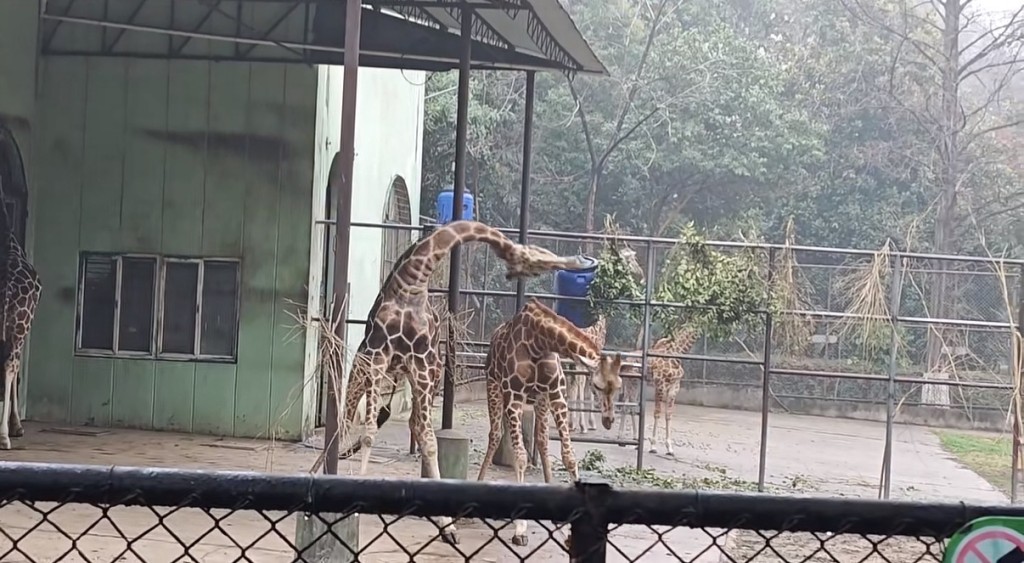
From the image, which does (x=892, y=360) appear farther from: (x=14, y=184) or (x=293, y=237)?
(x=14, y=184)

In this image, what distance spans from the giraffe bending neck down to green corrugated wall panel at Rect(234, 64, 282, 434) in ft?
6.30

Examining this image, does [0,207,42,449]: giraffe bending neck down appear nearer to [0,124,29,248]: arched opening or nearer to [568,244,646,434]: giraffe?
[0,124,29,248]: arched opening

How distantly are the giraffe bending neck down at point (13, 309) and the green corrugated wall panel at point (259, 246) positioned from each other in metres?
1.92

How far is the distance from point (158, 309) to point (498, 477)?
3769mm

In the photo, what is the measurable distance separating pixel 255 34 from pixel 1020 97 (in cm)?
1994

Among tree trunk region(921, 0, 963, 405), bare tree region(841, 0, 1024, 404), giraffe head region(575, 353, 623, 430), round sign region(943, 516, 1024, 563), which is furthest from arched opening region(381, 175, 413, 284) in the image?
round sign region(943, 516, 1024, 563)

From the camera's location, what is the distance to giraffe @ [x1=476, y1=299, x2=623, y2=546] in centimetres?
756

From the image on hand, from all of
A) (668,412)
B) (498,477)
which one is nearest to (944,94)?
(668,412)

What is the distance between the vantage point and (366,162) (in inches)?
484

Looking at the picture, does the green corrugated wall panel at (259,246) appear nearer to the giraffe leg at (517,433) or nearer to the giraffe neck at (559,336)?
the giraffe leg at (517,433)

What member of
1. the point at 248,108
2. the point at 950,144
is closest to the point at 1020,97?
the point at 950,144

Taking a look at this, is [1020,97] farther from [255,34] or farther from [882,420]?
[255,34]

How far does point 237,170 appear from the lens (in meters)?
10.5

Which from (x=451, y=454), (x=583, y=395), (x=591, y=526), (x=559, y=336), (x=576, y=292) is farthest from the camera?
(x=583, y=395)
